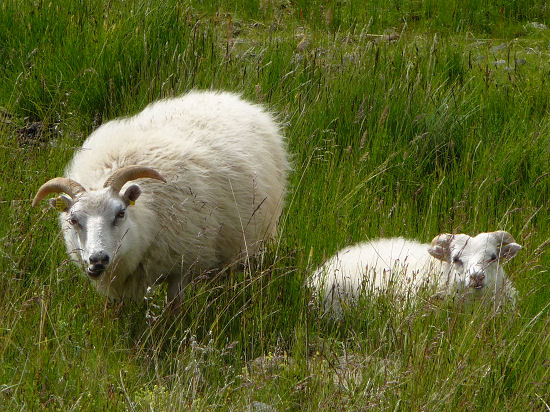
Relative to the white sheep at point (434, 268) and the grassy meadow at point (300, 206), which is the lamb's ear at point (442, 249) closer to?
the white sheep at point (434, 268)

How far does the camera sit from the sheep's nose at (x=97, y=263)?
4.43 meters

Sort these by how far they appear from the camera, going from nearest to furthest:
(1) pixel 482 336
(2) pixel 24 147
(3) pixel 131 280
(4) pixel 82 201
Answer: (1) pixel 482 336 → (4) pixel 82 201 → (3) pixel 131 280 → (2) pixel 24 147

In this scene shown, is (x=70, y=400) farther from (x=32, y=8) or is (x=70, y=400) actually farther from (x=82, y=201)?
(x=32, y=8)

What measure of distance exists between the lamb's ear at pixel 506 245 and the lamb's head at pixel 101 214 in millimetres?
1882

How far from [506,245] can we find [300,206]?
4.73 feet

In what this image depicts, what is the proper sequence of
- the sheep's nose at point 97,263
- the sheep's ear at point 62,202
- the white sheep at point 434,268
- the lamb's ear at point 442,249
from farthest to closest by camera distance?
the lamb's ear at point 442,249 → the sheep's ear at point 62,202 → the white sheep at point 434,268 → the sheep's nose at point 97,263

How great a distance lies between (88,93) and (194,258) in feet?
7.47

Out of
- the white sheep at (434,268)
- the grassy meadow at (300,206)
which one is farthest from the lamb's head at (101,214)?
the white sheep at (434,268)

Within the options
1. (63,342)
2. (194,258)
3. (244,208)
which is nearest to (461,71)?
(244,208)

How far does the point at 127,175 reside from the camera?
4.81 metres

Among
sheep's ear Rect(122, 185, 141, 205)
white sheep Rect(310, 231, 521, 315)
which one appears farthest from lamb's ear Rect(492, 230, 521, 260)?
sheep's ear Rect(122, 185, 141, 205)

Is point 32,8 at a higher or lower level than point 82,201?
higher

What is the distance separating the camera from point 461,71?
292 inches

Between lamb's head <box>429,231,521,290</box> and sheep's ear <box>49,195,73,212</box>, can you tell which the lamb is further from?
lamb's head <box>429,231,521,290</box>
